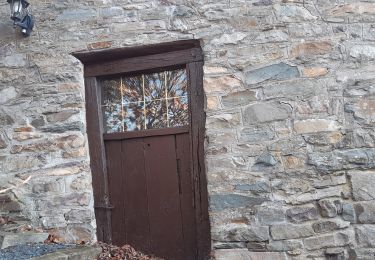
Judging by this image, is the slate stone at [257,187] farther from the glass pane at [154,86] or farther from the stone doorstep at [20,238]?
the stone doorstep at [20,238]

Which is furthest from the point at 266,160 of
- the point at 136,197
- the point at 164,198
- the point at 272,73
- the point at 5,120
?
the point at 5,120

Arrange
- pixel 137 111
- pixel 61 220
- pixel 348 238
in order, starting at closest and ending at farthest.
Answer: pixel 348 238
pixel 61 220
pixel 137 111

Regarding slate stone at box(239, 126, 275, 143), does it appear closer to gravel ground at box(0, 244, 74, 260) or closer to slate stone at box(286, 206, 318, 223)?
slate stone at box(286, 206, 318, 223)

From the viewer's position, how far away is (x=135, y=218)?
4207mm

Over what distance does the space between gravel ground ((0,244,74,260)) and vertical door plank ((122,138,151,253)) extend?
2.17ft

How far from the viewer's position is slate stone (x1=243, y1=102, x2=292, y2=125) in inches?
149

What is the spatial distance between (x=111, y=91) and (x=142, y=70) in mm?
383

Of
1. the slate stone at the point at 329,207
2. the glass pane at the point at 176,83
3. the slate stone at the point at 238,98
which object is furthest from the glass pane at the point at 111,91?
the slate stone at the point at 329,207

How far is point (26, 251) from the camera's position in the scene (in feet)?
11.4

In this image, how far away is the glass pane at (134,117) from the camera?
4.29 metres

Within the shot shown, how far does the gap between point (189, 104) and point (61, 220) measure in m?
1.49

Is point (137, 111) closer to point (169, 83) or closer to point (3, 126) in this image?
point (169, 83)

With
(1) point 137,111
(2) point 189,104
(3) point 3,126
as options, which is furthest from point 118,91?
(3) point 3,126

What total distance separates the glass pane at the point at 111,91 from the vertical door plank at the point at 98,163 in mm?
108
